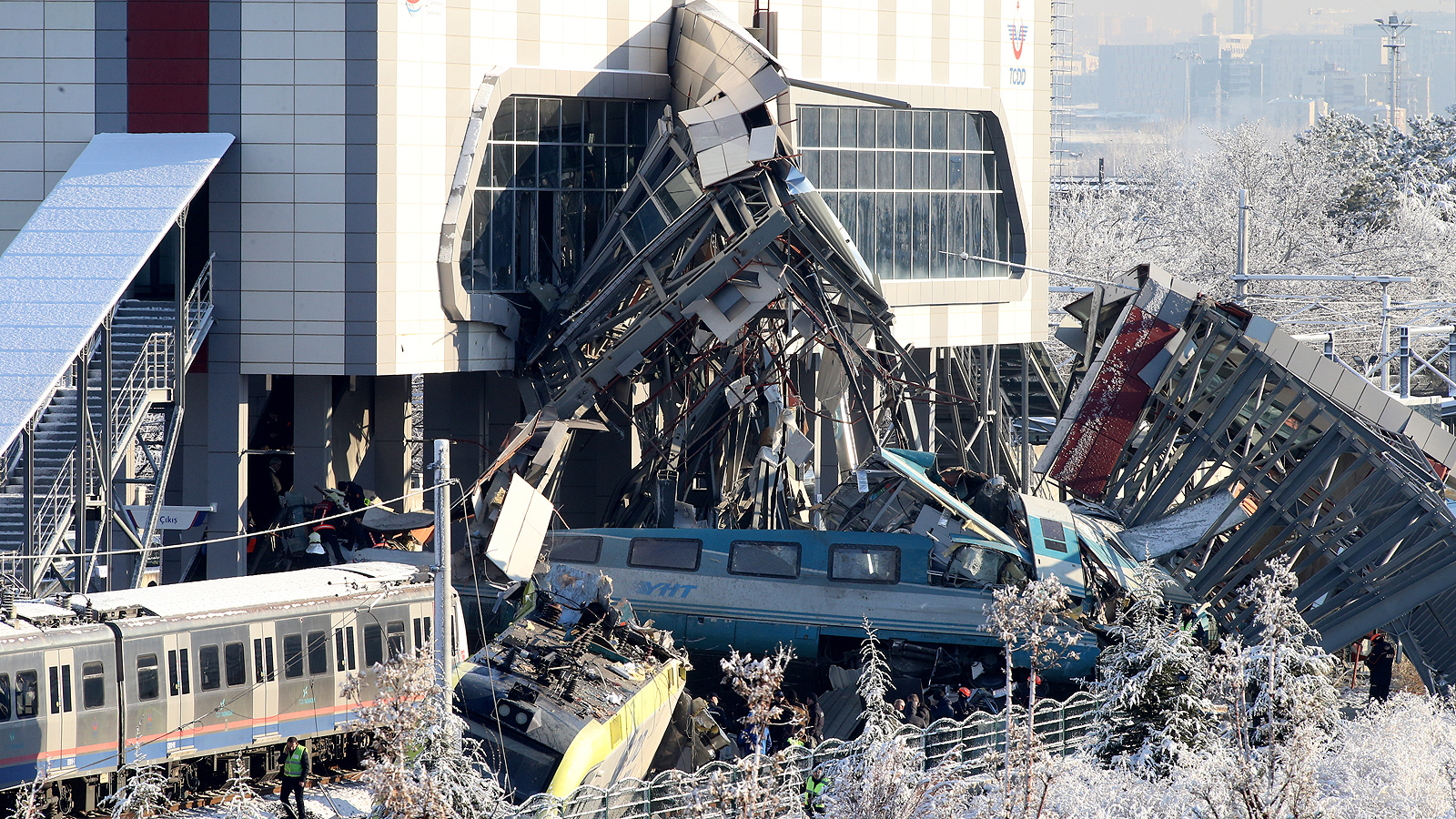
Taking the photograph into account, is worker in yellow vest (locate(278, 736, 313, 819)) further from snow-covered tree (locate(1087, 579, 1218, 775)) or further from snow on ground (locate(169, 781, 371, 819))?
snow-covered tree (locate(1087, 579, 1218, 775))

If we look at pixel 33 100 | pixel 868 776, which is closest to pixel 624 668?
pixel 868 776

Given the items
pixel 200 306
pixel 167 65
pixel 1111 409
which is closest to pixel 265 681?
pixel 200 306

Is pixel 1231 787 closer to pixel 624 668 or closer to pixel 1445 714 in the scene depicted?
pixel 1445 714

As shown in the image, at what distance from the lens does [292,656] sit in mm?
21859

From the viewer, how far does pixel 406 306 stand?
3197cm

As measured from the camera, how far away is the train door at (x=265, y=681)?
844 inches

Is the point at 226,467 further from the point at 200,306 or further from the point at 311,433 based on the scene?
the point at 200,306

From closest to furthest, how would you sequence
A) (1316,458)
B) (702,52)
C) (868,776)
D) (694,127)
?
1. (868,776)
2. (1316,458)
3. (694,127)
4. (702,52)

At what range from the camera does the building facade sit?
31.2m

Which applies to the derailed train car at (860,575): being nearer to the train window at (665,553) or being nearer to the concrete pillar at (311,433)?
the train window at (665,553)

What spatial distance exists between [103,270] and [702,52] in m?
13.7

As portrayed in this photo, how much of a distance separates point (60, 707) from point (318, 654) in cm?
383

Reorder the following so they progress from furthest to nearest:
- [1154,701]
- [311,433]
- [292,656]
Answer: [311,433] → [292,656] → [1154,701]

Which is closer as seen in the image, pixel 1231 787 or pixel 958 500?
pixel 1231 787
